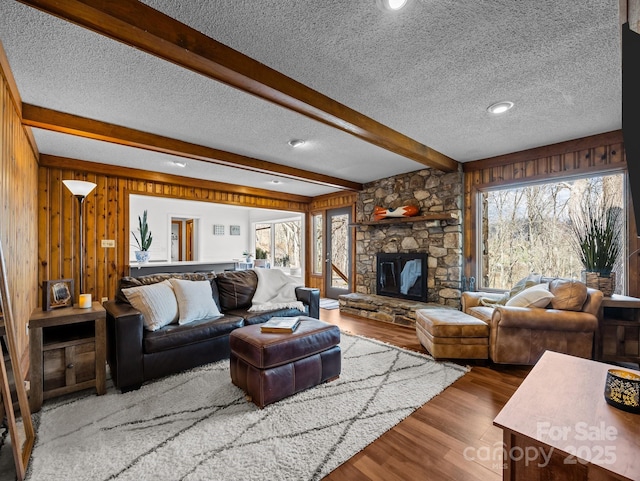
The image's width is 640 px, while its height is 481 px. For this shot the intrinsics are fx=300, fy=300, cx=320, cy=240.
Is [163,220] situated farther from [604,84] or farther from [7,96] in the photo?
[604,84]

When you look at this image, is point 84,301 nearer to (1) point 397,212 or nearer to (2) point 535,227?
(1) point 397,212

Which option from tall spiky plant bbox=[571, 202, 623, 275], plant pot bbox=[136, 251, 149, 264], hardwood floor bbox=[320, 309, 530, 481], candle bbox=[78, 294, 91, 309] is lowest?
hardwood floor bbox=[320, 309, 530, 481]

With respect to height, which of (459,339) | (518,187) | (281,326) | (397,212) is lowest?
(459,339)

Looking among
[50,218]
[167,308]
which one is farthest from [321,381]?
[50,218]

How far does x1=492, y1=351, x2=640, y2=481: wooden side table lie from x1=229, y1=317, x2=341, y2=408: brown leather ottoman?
1.44 metres

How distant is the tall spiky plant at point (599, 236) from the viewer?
299cm

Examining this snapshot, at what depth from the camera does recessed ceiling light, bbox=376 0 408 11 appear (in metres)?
1.51

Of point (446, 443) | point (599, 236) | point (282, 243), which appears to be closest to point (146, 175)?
point (282, 243)

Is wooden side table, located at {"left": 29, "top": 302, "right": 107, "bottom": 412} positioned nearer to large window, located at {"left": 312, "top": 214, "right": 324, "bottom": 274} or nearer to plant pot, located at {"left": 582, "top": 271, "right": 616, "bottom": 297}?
plant pot, located at {"left": 582, "top": 271, "right": 616, "bottom": 297}

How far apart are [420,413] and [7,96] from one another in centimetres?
375

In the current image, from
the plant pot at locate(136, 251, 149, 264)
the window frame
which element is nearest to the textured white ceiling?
the window frame

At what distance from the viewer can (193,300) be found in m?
2.95

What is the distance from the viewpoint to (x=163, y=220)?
8.06 metres

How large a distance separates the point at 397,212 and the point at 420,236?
538mm
